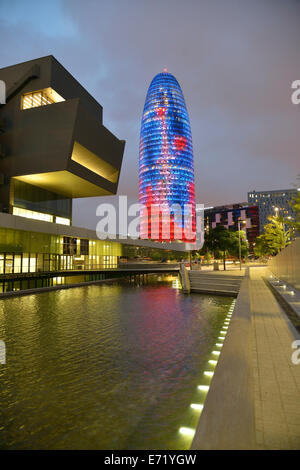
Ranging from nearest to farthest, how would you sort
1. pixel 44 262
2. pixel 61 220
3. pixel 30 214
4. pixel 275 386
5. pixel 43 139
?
pixel 275 386, pixel 43 139, pixel 44 262, pixel 30 214, pixel 61 220

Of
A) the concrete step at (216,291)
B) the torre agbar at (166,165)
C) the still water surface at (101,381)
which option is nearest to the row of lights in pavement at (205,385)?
the still water surface at (101,381)

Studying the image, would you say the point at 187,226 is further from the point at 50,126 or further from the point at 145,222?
the point at 50,126

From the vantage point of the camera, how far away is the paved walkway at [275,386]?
140 inches

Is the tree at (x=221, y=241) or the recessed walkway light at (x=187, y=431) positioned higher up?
the tree at (x=221, y=241)

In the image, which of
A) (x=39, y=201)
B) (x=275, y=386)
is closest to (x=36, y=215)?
(x=39, y=201)

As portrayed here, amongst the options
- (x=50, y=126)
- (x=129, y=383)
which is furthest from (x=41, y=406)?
(x=50, y=126)

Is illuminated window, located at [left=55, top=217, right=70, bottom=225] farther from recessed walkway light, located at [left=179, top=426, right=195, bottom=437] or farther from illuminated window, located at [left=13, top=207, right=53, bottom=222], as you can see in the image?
recessed walkway light, located at [left=179, top=426, right=195, bottom=437]

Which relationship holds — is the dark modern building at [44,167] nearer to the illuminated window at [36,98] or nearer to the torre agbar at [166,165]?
the illuminated window at [36,98]

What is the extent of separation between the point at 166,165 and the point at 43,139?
11078 cm

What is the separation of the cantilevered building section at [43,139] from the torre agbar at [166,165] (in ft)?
329

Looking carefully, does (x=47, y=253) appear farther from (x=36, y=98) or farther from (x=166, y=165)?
(x=166, y=165)

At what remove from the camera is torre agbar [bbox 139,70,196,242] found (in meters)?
138

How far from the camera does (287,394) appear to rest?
4.68m

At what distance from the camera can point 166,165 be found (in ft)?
453
